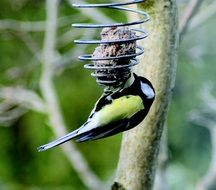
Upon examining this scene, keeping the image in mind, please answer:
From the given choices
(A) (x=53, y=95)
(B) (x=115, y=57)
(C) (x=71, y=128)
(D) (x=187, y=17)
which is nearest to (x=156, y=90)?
(B) (x=115, y=57)

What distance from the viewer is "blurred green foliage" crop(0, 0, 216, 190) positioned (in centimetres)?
316

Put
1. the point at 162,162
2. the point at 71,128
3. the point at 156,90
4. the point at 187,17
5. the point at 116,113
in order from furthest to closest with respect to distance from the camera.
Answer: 1. the point at 71,128
2. the point at 162,162
3. the point at 187,17
4. the point at 156,90
5. the point at 116,113

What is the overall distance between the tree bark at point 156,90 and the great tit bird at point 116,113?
8.0 inches

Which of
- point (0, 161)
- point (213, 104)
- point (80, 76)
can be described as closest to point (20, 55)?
point (80, 76)

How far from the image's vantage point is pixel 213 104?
7.79 feet

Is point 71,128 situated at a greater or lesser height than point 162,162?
lesser

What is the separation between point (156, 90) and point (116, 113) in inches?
9.8

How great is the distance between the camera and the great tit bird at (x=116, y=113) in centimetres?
67

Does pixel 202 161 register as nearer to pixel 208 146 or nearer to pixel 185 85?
pixel 208 146

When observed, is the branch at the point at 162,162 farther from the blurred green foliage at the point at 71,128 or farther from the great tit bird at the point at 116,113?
the blurred green foliage at the point at 71,128

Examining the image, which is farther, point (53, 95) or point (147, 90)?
point (53, 95)

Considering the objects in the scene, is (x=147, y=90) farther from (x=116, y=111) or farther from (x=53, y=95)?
(x=53, y=95)

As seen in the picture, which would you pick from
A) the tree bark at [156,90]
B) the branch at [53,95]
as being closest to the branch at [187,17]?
the tree bark at [156,90]

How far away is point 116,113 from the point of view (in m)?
0.67
